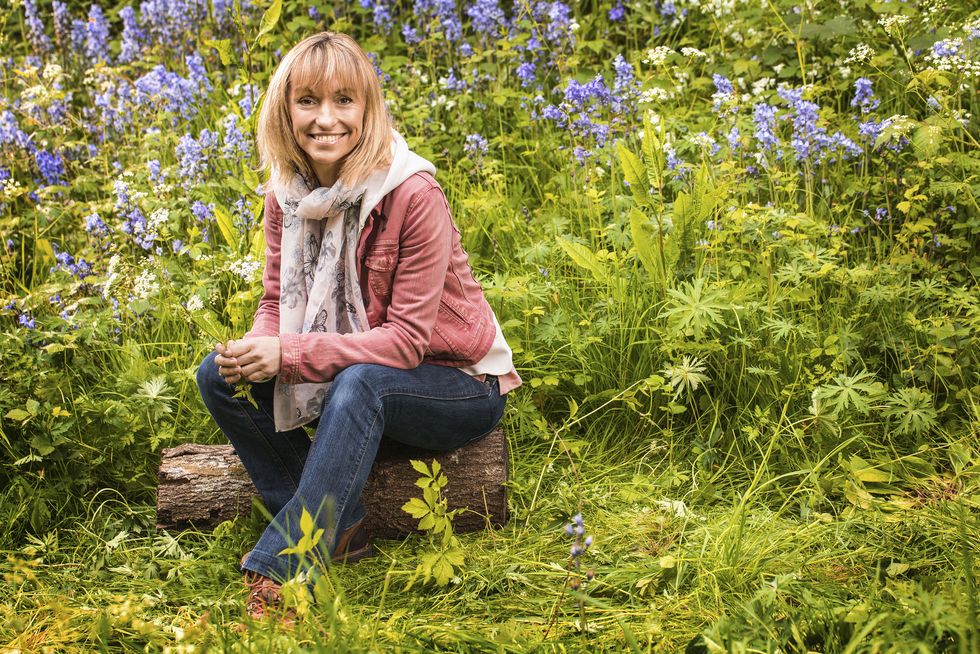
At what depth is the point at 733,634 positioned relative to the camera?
6.42 feet

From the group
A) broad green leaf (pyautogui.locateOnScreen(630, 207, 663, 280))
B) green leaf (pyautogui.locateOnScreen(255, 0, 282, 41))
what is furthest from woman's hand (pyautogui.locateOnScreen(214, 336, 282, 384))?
broad green leaf (pyautogui.locateOnScreen(630, 207, 663, 280))

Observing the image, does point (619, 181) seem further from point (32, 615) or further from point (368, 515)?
point (32, 615)

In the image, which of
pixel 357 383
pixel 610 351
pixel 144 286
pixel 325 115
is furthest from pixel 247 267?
pixel 610 351

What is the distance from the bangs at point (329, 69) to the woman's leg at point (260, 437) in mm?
785

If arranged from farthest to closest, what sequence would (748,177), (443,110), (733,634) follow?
(443,110)
(748,177)
(733,634)

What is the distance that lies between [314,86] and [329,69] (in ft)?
0.21

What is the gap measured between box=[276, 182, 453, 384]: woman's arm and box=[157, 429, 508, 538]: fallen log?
392 millimetres

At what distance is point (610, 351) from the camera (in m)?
3.11

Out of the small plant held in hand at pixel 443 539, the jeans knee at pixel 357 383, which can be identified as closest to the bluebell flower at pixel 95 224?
the jeans knee at pixel 357 383

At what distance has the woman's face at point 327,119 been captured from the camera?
241cm

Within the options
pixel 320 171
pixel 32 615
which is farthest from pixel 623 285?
pixel 32 615

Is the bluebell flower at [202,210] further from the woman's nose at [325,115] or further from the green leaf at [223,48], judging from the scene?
the woman's nose at [325,115]

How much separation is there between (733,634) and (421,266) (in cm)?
117

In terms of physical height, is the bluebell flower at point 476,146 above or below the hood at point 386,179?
below
